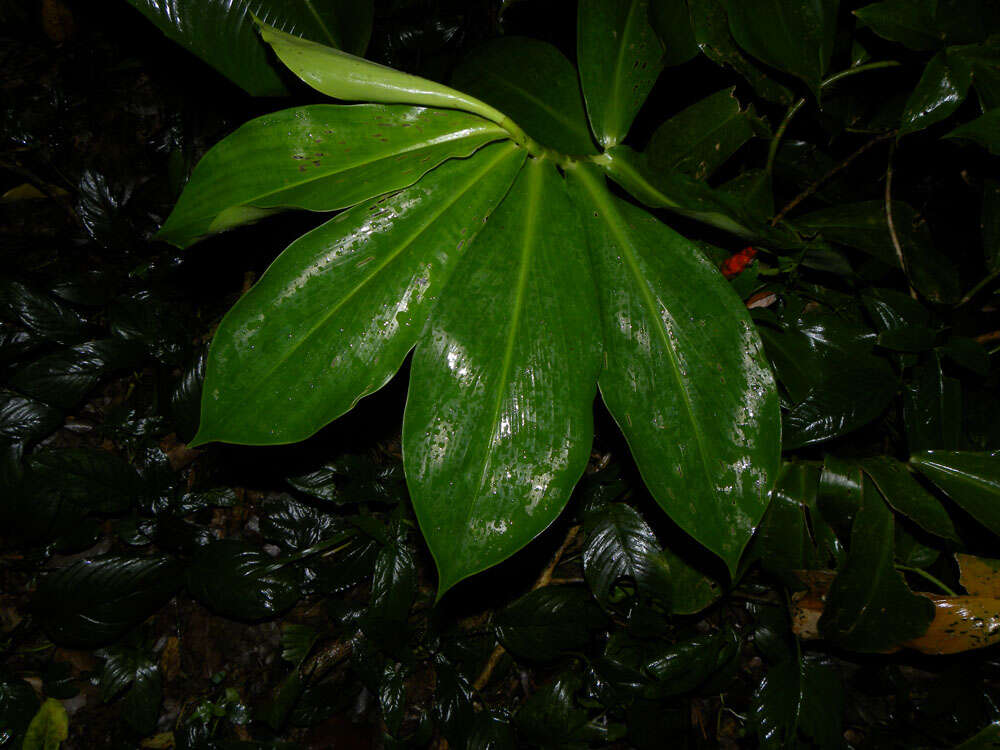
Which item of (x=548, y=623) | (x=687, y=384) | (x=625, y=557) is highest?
(x=687, y=384)

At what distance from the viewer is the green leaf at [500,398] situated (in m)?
0.85

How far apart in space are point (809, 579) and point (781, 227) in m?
0.90

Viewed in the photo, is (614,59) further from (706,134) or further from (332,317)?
(332,317)

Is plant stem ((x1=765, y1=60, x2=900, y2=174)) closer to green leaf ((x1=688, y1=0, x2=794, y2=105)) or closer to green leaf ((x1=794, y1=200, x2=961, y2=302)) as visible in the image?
green leaf ((x1=688, y1=0, x2=794, y2=105))

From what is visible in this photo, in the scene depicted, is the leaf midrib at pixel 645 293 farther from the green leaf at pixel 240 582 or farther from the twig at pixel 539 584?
the green leaf at pixel 240 582

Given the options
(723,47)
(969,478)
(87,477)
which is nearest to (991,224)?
(969,478)

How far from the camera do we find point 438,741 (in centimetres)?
160

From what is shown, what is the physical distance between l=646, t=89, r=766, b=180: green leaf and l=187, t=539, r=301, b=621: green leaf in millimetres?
1534

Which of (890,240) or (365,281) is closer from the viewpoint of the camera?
(365,281)

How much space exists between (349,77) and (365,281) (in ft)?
1.05

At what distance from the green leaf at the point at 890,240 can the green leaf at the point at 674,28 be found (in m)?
0.55

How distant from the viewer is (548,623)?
1530mm

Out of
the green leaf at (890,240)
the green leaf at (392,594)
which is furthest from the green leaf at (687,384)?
the green leaf at (392,594)

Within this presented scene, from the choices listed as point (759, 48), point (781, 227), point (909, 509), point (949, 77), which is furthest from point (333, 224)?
point (909, 509)
